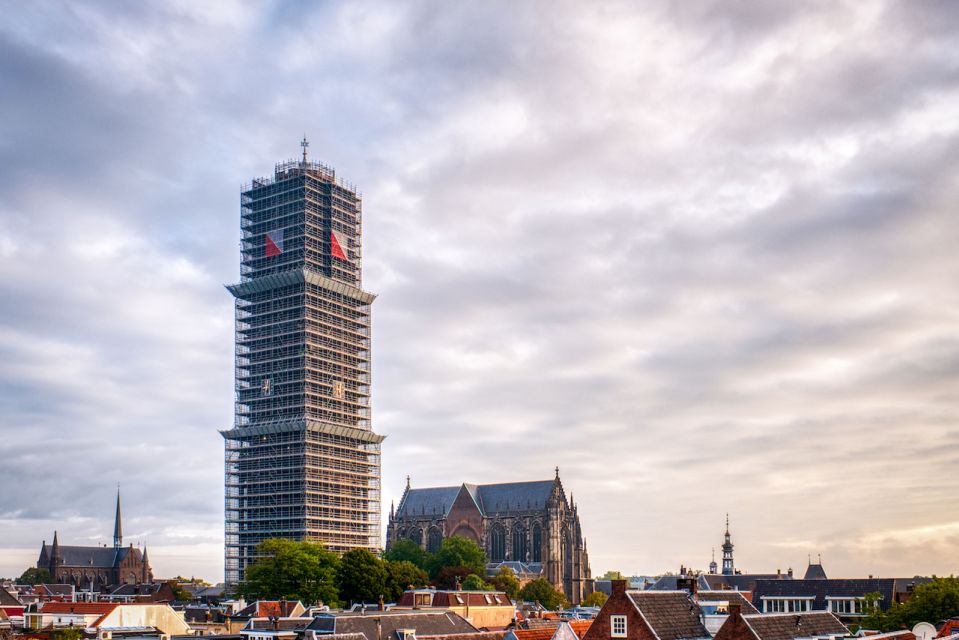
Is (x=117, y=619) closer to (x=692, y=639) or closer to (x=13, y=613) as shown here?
(x=13, y=613)

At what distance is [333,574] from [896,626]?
96.3 meters

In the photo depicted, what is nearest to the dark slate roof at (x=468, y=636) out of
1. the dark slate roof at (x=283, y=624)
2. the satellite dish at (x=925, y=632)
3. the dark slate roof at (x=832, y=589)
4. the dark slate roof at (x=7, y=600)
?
the dark slate roof at (x=283, y=624)

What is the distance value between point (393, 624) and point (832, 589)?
280 feet

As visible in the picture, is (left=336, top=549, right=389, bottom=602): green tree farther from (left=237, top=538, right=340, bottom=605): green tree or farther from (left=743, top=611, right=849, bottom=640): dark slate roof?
(left=743, top=611, right=849, bottom=640): dark slate roof

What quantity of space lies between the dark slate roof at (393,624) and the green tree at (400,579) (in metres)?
68.4

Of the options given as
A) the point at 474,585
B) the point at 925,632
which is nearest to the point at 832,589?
the point at 474,585

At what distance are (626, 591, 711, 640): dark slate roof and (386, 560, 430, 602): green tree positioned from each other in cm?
11150

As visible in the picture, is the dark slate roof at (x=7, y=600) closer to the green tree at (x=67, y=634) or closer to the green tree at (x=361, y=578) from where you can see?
the green tree at (x=67, y=634)

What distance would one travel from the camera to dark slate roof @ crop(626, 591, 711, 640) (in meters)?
64.1

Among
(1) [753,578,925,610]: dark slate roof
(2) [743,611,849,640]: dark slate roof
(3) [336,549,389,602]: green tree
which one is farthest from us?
(3) [336,549,389,602]: green tree

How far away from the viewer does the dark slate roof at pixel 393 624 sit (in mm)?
91175

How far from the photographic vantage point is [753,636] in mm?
60938

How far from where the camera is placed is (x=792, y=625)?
224 ft

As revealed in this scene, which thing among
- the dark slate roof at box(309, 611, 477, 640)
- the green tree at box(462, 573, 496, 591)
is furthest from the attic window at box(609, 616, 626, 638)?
the green tree at box(462, 573, 496, 591)
